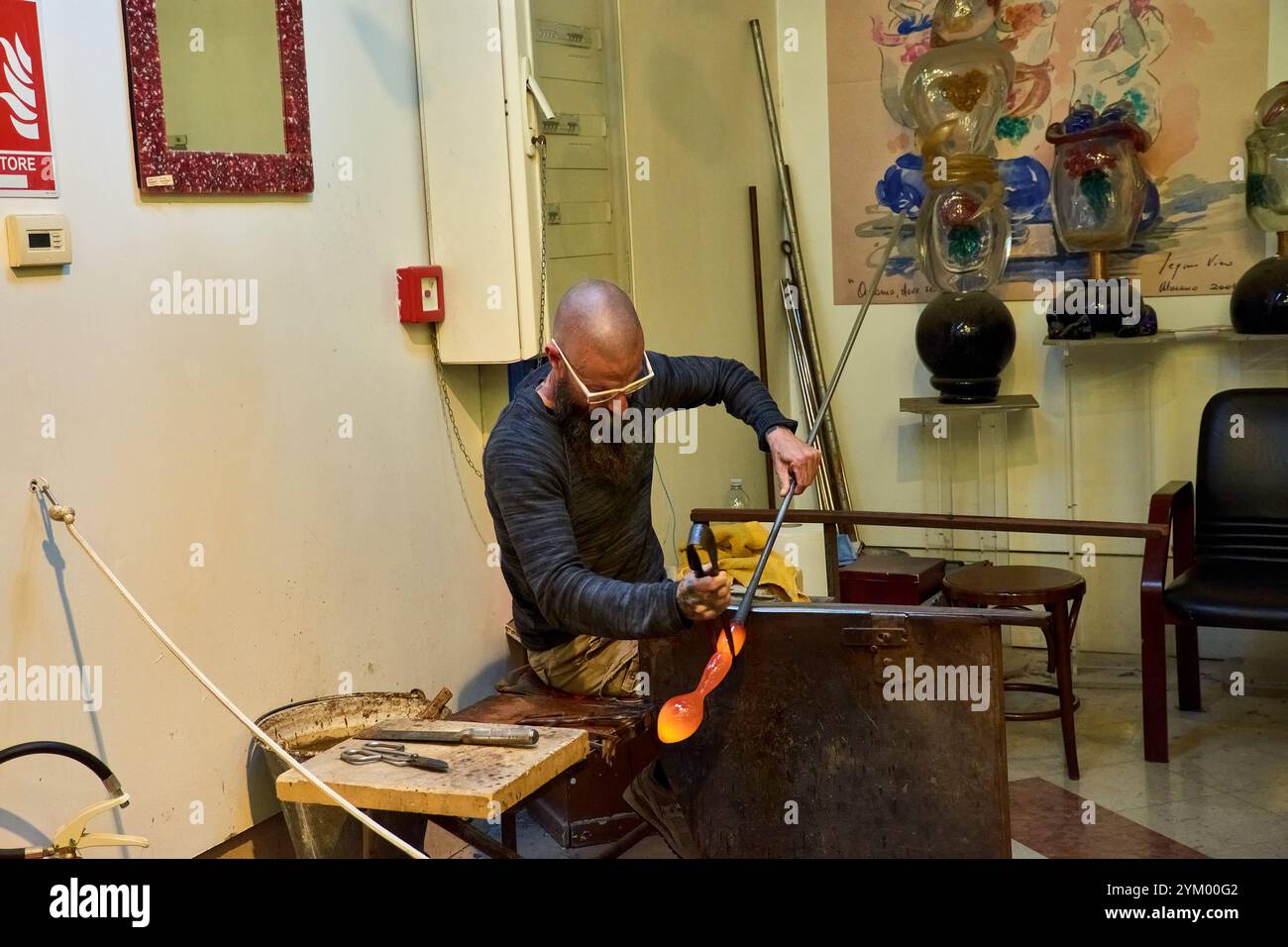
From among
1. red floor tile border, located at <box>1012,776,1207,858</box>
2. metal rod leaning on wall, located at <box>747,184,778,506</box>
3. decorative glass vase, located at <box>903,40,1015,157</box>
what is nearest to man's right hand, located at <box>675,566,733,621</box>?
red floor tile border, located at <box>1012,776,1207,858</box>

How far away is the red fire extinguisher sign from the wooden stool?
9.25 feet

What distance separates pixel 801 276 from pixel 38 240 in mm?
3431

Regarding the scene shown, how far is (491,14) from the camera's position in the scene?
384cm

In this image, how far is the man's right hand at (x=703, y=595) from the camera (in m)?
2.66

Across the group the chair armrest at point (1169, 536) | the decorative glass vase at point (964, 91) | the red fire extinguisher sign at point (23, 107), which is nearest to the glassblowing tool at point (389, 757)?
the red fire extinguisher sign at point (23, 107)

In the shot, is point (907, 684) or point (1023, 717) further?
point (1023, 717)

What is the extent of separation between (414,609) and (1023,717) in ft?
6.51

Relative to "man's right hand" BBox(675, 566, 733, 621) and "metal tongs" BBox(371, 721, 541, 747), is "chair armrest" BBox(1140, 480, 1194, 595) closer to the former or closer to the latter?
"man's right hand" BBox(675, 566, 733, 621)

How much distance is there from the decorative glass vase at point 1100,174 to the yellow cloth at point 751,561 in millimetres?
1597

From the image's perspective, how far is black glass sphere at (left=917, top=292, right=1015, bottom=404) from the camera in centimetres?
506

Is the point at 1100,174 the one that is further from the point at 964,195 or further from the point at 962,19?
the point at 962,19

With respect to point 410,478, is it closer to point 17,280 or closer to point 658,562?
point 658,562

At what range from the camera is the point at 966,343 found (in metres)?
5.07

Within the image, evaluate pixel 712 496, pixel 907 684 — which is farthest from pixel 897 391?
pixel 907 684
